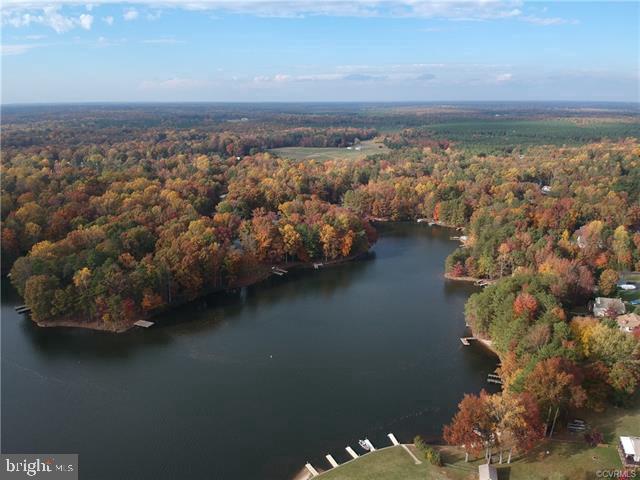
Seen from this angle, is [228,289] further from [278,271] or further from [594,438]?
[594,438]

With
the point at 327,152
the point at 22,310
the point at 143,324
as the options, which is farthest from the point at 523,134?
the point at 22,310

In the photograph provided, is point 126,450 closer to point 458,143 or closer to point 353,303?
point 353,303

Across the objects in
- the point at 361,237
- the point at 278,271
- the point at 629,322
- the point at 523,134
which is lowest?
the point at 278,271

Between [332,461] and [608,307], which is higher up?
[608,307]

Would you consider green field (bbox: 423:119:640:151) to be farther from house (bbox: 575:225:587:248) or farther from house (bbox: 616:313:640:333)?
house (bbox: 616:313:640:333)

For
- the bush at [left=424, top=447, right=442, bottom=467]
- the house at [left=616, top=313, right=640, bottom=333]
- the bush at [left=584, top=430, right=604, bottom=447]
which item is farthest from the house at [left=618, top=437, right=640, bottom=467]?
the house at [left=616, top=313, right=640, bottom=333]

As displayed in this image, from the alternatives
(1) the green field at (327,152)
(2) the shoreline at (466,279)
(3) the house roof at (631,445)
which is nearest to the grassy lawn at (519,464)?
(3) the house roof at (631,445)
